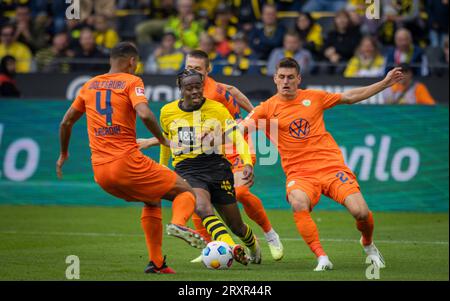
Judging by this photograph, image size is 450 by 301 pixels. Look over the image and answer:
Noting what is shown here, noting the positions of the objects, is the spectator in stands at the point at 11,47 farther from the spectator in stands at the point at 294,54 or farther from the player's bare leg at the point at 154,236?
the player's bare leg at the point at 154,236

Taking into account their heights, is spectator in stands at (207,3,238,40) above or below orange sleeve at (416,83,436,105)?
above

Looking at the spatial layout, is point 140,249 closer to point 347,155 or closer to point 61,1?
point 347,155

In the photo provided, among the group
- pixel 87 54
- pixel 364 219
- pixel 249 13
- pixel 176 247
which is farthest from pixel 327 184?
pixel 249 13

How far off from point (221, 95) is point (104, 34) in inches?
437

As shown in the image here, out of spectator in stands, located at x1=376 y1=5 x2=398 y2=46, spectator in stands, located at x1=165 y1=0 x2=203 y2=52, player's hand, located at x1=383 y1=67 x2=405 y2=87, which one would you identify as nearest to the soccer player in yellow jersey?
player's hand, located at x1=383 y1=67 x2=405 y2=87

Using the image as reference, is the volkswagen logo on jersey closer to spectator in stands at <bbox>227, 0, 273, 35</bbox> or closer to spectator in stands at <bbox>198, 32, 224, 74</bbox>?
spectator in stands at <bbox>198, 32, 224, 74</bbox>

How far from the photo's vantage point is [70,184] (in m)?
18.5

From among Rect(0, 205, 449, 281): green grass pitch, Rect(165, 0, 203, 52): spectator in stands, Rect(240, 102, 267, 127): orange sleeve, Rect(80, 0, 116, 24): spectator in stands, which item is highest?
Rect(80, 0, 116, 24): spectator in stands

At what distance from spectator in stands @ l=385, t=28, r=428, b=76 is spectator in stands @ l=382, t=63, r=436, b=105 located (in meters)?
0.72

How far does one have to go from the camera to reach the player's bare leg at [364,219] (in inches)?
409

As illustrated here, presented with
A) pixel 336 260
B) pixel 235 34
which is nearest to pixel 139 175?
pixel 336 260

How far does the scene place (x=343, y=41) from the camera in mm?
20031

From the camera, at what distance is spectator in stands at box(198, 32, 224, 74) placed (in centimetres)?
1983

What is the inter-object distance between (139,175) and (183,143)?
3.66 ft
